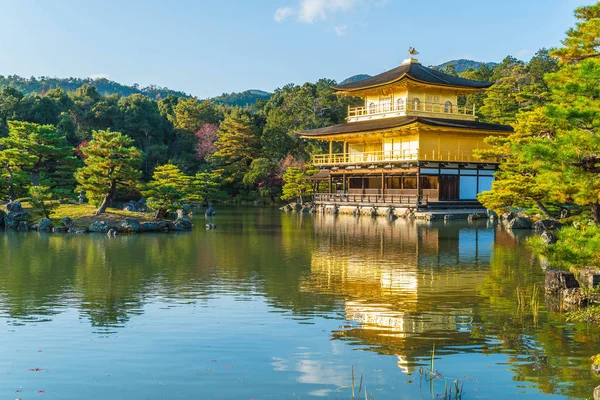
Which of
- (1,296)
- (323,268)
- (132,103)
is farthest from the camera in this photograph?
(132,103)

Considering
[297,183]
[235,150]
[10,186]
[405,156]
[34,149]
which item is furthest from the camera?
[235,150]

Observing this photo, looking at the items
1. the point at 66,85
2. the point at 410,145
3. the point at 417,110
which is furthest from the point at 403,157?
the point at 66,85

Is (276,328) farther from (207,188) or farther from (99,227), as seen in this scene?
(207,188)

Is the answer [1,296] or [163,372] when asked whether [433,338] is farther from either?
[1,296]

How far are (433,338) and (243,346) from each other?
2.42 meters

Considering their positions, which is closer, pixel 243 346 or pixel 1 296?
pixel 243 346

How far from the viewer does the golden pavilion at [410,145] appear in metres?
33.5

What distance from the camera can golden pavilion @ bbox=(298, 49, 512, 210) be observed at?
33531mm

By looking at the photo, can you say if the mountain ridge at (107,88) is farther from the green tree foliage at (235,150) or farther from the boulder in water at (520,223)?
the boulder in water at (520,223)

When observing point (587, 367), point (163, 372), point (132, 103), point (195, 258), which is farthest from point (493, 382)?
point (132, 103)

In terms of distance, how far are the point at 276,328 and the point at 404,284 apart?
4.12 meters

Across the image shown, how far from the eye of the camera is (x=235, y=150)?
51.7 m

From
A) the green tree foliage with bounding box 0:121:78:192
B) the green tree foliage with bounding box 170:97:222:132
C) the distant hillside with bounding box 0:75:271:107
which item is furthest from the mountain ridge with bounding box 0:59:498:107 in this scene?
the green tree foliage with bounding box 0:121:78:192

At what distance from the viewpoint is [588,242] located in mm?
8484
